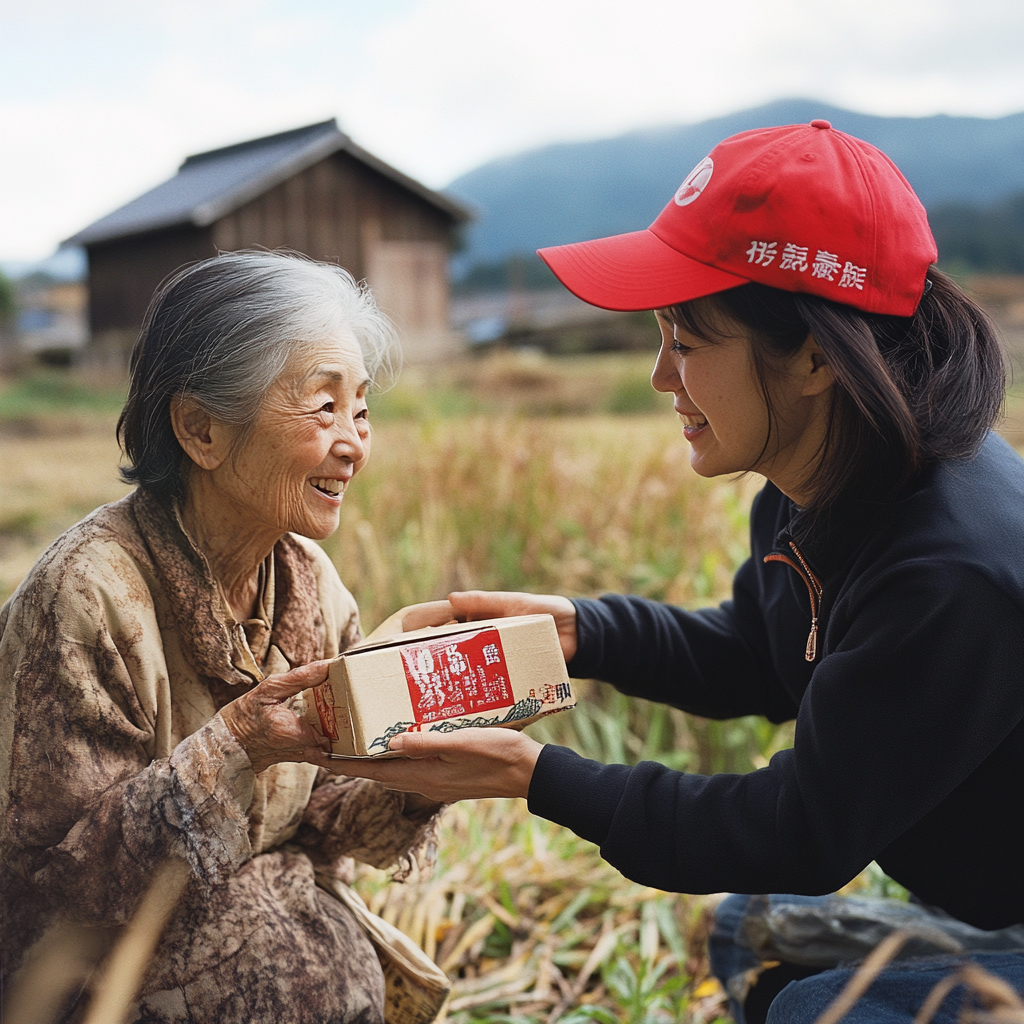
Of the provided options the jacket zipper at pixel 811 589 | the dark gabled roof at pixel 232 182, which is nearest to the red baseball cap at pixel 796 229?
the jacket zipper at pixel 811 589

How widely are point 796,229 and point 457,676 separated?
0.95 metres

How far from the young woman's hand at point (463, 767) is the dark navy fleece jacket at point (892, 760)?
0.04 metres

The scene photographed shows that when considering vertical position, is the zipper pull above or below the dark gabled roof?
below

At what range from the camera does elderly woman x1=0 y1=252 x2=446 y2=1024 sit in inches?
62.7

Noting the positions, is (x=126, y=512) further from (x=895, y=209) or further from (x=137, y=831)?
(x=895, y=209)

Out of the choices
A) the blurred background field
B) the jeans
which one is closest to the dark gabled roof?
the blurred background field

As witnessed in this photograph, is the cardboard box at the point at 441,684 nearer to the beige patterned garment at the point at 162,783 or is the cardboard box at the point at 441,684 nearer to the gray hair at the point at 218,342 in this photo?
the beige patterned garment at the point at 162,783

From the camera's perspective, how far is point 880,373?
1.56 m

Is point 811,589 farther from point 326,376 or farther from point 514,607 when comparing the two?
point 326,376

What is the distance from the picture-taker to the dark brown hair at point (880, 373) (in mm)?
1575

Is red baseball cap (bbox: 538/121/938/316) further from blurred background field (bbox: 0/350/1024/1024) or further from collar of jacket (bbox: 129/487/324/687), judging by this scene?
collar of jacket (bbox: 129/487/324/687)

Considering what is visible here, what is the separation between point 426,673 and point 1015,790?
3.41ft

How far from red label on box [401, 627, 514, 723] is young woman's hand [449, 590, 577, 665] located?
277 mm

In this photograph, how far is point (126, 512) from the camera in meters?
1.80
